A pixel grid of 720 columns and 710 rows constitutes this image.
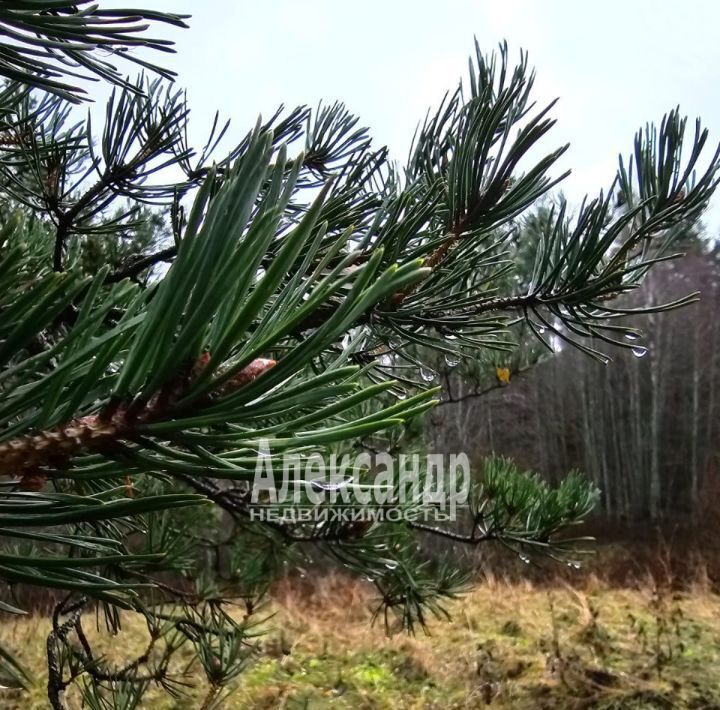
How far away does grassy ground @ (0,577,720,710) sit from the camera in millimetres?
1898

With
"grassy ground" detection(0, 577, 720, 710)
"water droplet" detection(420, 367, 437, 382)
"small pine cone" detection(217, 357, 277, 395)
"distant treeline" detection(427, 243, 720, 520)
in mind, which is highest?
"distant treeline" detection(427, 243, 720, 520)

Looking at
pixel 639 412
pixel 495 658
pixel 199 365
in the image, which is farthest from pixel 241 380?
pixel 639 412

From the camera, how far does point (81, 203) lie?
61cm

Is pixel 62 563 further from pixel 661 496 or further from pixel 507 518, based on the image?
pixel 661 496

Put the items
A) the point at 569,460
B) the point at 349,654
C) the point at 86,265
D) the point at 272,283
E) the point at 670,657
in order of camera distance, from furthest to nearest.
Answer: the point at 569,460 → the point at 349,654 → the point at 670,657 → the point at 86,265 → the point at 272,283

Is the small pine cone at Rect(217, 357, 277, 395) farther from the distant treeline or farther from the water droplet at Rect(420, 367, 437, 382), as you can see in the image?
the distant treeline

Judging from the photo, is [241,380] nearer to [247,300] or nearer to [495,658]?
[247,300]

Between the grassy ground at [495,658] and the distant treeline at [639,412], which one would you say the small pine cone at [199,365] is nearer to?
the grassy ground at [495,658]

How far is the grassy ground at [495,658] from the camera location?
6.23 ft

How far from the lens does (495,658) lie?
2.33 meters

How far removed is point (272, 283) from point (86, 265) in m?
0.85

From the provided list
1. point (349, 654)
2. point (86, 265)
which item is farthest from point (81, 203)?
point (349, 654)

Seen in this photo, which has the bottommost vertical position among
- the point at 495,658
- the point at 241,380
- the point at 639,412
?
the point at 495,658

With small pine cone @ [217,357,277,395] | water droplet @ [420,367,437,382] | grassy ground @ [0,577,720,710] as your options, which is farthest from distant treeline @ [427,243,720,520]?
small pine cone @ [217,357,277,395]
